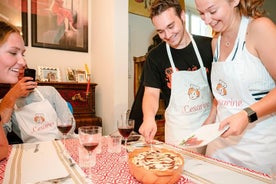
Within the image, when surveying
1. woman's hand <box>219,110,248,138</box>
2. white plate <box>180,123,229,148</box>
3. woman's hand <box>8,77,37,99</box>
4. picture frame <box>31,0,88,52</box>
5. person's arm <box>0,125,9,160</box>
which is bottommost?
person's arm <box>0,125,9,160</box>

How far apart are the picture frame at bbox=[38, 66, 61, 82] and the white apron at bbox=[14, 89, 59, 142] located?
1.02 m

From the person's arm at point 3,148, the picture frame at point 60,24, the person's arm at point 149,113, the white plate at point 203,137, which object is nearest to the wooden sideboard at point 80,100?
the picture frame at point 60,24

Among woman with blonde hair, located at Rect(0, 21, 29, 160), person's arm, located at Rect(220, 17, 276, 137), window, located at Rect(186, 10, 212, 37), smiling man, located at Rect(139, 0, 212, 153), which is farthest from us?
window, located at Rect(186, 10, 212, 37)

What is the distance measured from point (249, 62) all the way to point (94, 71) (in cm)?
232

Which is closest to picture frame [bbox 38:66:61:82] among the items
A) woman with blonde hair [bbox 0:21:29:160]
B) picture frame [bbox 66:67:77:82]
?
picture frame [bbox 66:67:77:82]

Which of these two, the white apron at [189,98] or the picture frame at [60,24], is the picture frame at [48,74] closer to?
the picture frame at [60,24]

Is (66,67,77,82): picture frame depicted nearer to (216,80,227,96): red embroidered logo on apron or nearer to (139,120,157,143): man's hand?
(139,120,157,143): man's hand

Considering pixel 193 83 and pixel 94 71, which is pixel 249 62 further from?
pixel 94 71

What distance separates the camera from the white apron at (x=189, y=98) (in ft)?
5.10

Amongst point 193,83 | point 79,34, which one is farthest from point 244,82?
point 79,34

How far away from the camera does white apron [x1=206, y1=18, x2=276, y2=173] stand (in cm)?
112

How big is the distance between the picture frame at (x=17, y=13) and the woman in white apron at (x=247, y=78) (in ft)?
7.60

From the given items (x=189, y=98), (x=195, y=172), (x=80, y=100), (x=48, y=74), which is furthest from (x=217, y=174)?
(x=48, y=74)

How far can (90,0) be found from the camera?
3193 millimetres
